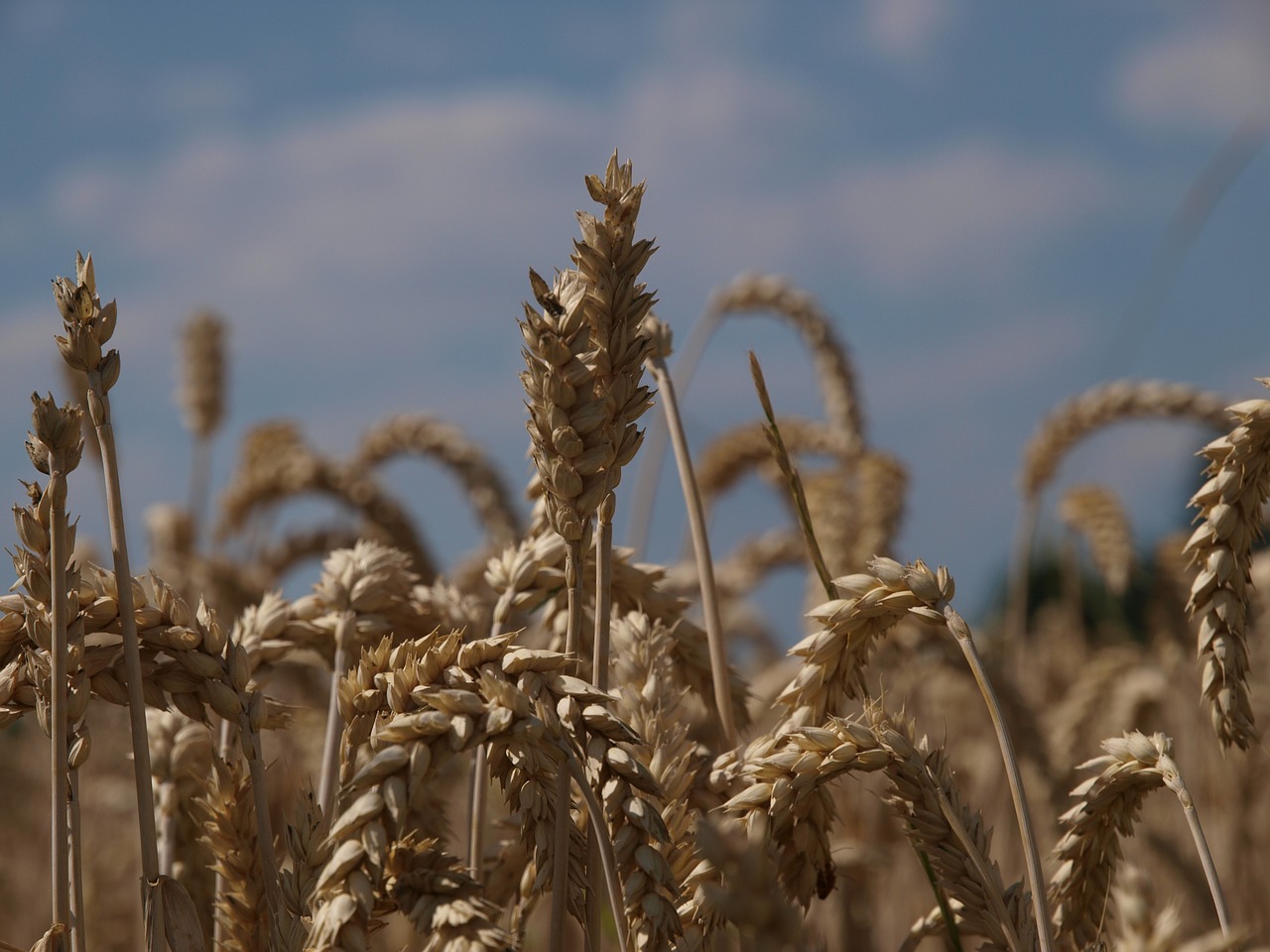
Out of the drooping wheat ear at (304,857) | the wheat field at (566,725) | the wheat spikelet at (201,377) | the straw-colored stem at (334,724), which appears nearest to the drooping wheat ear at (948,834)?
A: the wheat field at (566,725)

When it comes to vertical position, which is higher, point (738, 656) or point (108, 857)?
point (738, 656)

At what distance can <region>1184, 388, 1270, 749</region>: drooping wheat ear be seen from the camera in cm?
117

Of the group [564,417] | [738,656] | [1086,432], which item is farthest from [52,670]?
[738,656]

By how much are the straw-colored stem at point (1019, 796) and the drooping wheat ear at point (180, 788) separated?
3.04 feet

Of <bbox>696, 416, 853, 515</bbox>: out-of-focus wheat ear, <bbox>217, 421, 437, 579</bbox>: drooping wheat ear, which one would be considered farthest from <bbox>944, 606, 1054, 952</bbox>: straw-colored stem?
<bbox>696, 416, 853, 515</bbox>: out-of-focus wheat ear

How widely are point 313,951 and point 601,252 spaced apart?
59 cm

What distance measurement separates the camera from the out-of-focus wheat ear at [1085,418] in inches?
145

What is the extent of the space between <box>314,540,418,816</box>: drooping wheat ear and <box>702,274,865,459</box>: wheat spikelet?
2.34m

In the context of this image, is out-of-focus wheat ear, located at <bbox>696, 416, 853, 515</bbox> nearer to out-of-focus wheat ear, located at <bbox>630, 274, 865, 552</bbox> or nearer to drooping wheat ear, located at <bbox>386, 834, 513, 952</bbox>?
out-of-focus wheat ear, located at <bbox>630, 274, 865, 552</bbox>

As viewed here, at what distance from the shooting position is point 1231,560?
119 cm

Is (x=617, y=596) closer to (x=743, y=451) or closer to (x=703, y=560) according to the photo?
(x=703, y=560)

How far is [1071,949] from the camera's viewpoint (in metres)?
1.28

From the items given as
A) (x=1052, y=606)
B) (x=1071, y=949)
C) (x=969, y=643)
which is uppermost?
(x=1052, y=606)

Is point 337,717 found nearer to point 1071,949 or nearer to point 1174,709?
point 1071,949
